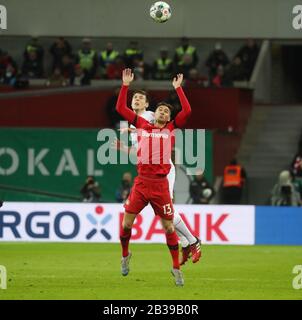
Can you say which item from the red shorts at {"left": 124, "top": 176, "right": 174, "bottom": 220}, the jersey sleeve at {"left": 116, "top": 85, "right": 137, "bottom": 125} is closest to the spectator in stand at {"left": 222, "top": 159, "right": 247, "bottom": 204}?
the red shorts at {"left": 124, "top": 176, "right": 174, "bottom": 220}

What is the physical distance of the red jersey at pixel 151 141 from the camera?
14.4 meters

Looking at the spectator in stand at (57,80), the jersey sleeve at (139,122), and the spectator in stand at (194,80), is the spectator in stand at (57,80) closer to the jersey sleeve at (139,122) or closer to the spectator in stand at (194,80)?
the spectator in stand at (194,80)

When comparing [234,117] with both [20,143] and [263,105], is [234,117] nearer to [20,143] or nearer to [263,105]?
[263,105]

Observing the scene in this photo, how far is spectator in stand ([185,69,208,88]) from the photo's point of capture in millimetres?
29223

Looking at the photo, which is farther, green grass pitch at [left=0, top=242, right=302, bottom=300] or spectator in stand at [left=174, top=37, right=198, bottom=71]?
spectator in stand at [left=174, top=37, right=198, bottom=71]

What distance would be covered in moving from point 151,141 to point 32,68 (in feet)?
53.0

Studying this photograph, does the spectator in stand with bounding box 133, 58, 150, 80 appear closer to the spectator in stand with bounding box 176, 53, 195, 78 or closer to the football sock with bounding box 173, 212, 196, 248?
the spectator in stand with bounding box 176, 53, 195, 78

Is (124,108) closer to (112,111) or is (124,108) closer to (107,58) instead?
(112,111)

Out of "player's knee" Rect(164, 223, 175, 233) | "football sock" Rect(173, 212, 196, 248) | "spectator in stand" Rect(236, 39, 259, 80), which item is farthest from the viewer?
"spectator in stand" Rect(236, 39, 259, 80)

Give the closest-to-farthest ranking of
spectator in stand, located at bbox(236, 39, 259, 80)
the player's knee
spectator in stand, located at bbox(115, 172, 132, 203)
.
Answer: the player's knee < spectator in stand, located at bbox(115, 172, 132, 203) < spectator in stand, located at bbox(236, 39, 259, 80)

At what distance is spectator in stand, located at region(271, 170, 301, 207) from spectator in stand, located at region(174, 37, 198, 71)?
17.0 ft

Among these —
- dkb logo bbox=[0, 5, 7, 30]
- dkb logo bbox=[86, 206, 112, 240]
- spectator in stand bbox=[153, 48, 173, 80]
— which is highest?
spectator in stand bbox=[153, 48, 173, 80]

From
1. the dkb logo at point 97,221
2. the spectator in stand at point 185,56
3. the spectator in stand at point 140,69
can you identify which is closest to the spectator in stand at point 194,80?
the spectator in stand at point 185,56

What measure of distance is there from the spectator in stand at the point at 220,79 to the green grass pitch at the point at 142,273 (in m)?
7.46
